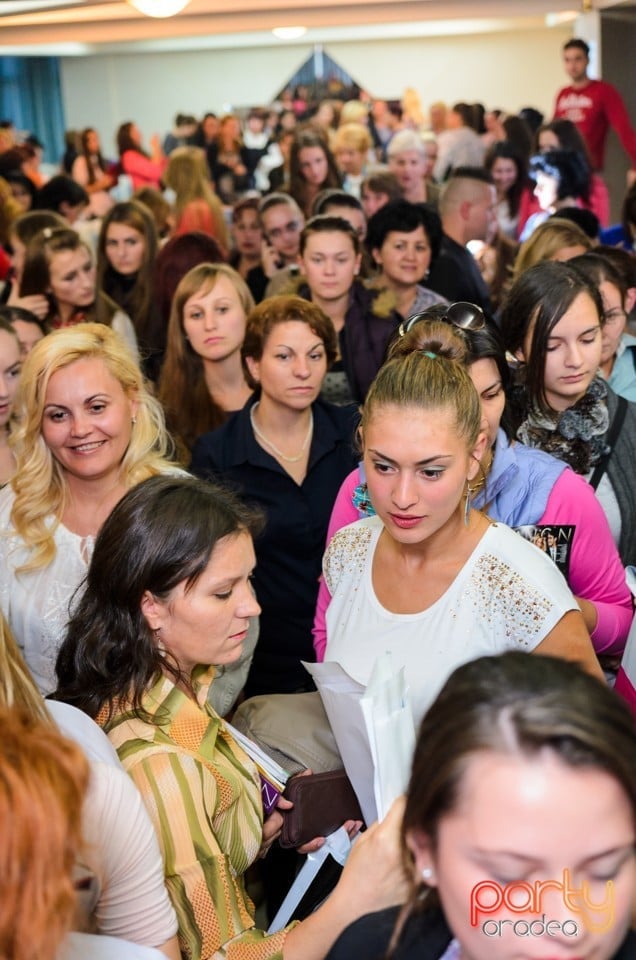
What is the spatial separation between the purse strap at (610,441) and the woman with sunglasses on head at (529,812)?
1.71m

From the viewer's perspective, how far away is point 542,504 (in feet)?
8.16

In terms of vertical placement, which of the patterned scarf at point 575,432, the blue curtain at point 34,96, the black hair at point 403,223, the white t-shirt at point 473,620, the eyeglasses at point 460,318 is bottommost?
the white t-shirt at point 473,620

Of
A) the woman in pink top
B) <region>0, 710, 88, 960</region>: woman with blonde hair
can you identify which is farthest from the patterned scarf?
the woman in pink top

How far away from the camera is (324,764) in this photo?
7.57ft

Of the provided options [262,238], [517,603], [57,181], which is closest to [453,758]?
[517,603]

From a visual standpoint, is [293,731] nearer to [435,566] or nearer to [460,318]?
[435,566]

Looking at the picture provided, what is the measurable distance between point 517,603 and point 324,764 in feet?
1.83

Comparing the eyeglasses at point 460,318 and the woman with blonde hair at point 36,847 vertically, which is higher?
the eyeglasses at point 460,318

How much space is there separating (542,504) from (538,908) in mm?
1408

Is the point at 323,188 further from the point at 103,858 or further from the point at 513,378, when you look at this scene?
the point at 103,858

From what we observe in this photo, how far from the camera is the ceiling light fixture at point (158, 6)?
6703mm

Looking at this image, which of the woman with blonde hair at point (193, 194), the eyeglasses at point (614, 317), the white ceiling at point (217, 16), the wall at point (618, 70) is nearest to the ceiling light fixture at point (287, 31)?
the white ceiling at point (217, 16)

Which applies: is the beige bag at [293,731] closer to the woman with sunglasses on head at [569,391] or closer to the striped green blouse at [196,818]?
the striped green blouse at [196,818]

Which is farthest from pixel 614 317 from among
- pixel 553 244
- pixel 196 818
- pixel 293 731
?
pixel 196 818
